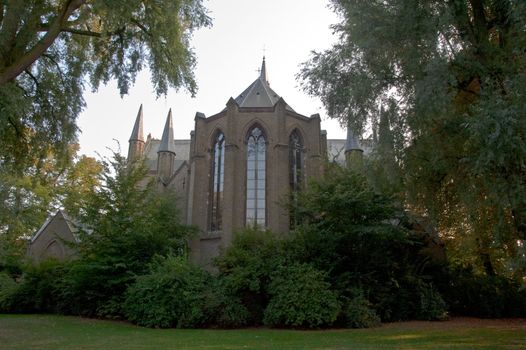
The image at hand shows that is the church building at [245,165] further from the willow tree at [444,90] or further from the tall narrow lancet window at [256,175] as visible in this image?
the willow tree at [444,90]

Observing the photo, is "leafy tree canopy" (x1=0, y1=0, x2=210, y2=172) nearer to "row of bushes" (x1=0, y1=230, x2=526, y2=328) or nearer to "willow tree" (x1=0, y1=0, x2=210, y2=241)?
"willow tree" (x1=0, y1=0, x2=210, y2=241)

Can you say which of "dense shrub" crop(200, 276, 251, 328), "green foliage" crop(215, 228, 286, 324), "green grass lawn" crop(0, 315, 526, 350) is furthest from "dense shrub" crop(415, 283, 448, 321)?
"dense shrub" crop(200, 276, 251, 328)

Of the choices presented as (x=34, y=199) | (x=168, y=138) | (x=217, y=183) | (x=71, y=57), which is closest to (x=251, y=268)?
(x=71, y=57)

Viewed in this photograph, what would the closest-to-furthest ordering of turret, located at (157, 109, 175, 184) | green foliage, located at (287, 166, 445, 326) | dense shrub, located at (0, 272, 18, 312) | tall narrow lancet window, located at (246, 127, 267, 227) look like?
1. green foliage, located at (287, 166, 445, 326)
2. dense shrub, located at (0, 272, 18, 312)
3. tall narrow lancet window, located at (246, 127, 267, 227)
4. turret, located at (157, 109, 175, 184)

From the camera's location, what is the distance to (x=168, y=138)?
42.6 meters

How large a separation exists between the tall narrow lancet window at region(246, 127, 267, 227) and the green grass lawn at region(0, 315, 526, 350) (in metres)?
11.8

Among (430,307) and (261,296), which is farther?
(430,307)

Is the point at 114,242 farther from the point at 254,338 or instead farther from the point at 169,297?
the point at 254,338

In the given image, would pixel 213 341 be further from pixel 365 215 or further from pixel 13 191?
pixel 13 191

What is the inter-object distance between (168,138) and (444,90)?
1393 inches

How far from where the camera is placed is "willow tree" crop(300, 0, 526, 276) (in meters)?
8.98

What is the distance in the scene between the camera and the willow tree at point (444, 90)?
8.98m

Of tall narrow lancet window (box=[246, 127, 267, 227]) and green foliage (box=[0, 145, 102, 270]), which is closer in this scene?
green foliage (box=[0, 145, 102, 270])

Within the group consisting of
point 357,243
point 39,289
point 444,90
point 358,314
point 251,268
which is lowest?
point 358,314
